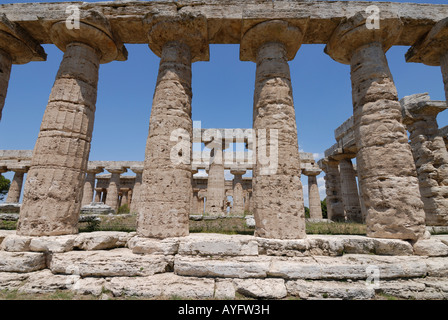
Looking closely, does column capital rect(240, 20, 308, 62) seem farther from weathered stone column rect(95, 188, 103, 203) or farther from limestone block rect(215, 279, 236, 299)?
weathered stone column rect(95, 188, 103, 203)

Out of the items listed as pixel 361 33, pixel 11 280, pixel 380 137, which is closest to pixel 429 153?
pixel 380 137

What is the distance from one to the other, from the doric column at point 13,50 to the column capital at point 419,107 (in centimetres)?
1551

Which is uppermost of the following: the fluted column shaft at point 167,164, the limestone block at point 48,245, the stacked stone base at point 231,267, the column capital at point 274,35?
the column capital at point 274,35

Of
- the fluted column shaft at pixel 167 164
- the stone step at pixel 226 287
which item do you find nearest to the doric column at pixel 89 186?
the stone step at pixel 226 287

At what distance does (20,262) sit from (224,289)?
4.17 m

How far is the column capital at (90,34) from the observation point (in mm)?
5902

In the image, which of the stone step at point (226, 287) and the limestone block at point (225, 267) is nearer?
the stone step at point (226, 287)

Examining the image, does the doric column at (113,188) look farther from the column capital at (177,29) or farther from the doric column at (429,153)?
the doric column at (429,153)

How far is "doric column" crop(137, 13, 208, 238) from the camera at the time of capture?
5047mm

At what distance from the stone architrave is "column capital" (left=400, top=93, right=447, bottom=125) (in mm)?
13128

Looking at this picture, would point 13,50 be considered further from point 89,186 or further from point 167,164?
point 89,186

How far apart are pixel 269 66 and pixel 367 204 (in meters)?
4.29
